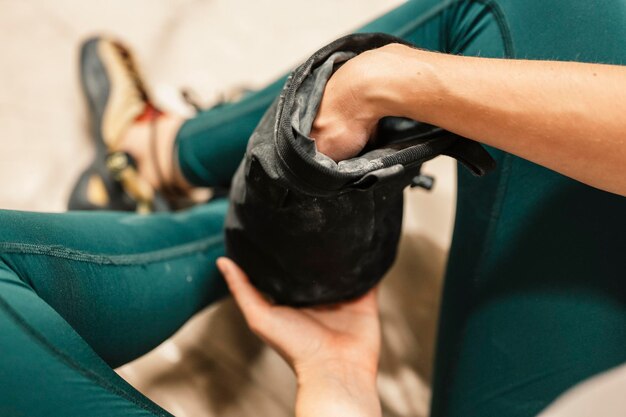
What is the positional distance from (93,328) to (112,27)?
2.55 feet

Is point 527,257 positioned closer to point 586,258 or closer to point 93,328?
point 586,258

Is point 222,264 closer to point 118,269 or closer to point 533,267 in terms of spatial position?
point 118,269

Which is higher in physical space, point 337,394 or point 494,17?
point 494,17

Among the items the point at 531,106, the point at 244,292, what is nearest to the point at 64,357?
the point at 244,292

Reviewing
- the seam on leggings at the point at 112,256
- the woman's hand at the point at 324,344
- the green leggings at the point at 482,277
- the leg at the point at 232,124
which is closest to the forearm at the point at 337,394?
the woman's hand at the point at 324,344

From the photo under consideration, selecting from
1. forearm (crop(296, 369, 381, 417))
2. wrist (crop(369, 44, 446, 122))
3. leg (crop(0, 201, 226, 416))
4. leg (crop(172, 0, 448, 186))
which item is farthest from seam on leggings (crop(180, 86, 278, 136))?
forearm (crop(296, 369, 381, 417))

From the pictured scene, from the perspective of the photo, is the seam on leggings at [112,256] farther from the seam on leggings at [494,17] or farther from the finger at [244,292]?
the seam on leggings at [494,17]

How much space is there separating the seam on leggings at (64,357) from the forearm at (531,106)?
0.35 meters

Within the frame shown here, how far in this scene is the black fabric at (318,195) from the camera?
1.41ft

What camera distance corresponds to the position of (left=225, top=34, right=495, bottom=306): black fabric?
431mm

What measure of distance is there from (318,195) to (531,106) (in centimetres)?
20

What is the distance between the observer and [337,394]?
53 cm

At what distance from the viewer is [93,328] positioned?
1.69 ft

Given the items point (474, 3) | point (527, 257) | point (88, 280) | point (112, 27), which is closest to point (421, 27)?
point (474, 3)
